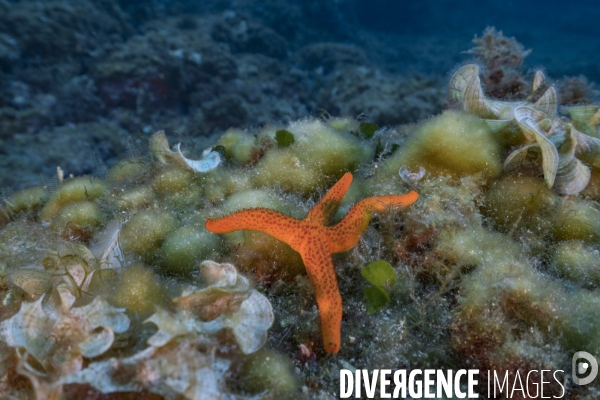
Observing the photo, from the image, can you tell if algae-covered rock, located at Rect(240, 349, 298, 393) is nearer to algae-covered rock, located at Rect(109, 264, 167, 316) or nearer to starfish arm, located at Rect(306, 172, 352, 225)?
algae-covered rock, located at Rect(109, 264, 167, 316)

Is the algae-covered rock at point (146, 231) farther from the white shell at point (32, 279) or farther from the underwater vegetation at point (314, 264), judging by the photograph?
the white shell at point (32, 279)

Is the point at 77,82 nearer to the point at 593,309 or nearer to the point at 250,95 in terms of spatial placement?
the point at 250,95

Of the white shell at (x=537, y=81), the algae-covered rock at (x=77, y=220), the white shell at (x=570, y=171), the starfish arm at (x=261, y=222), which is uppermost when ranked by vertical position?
the white shell at (x=537, y=81)

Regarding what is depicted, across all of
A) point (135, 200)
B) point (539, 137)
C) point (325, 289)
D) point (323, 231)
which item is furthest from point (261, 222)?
point (539, 137)

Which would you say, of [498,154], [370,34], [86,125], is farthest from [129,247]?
[370,34]

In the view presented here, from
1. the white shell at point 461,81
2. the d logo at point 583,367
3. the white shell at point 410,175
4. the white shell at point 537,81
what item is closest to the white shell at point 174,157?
the white shell at point 410,175

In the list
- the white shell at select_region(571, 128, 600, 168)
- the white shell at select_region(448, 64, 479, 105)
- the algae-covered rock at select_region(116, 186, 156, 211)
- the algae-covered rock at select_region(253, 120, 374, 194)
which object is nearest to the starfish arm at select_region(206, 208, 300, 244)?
the algae-covered rock at select_region(253, 120, 374, 194)
